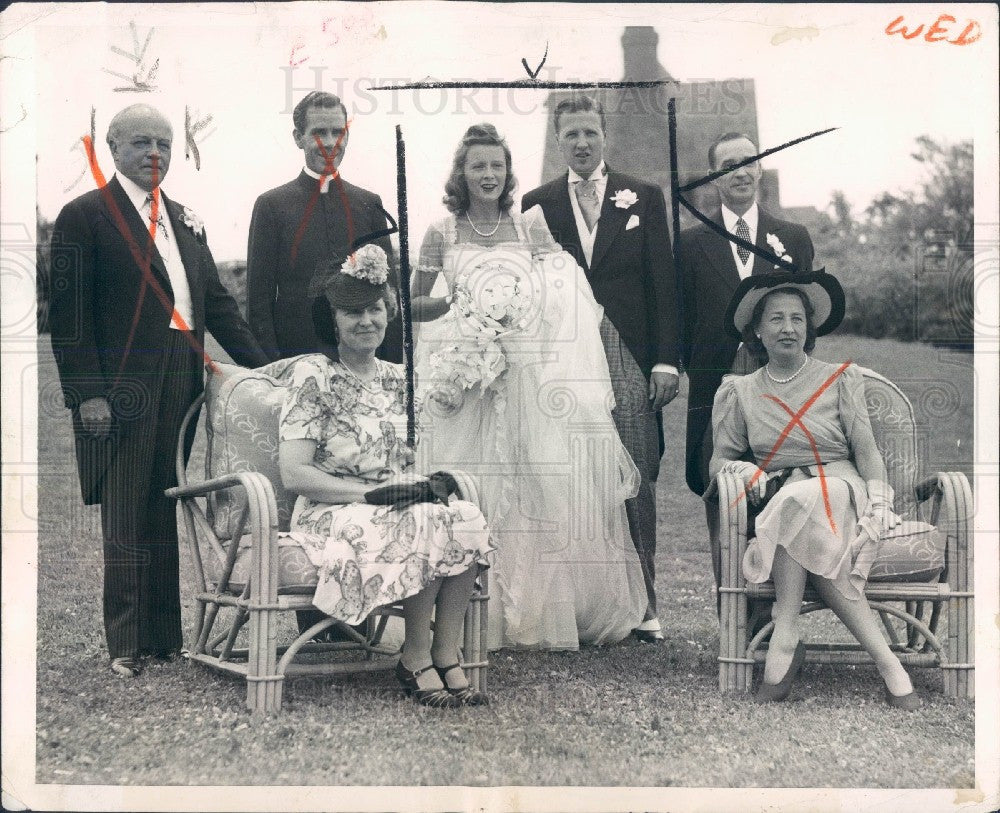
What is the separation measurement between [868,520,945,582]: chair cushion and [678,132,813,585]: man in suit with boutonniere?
894mm

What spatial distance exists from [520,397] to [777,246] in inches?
49.4

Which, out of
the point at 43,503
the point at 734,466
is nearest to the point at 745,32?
the point at 734,466

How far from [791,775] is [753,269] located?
2.11 m

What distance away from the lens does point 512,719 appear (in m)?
5.07

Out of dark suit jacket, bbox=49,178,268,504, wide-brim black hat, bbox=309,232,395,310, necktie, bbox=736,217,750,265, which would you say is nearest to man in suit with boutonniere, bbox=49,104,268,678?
dark suit jacket, bbox=49,178,268,504

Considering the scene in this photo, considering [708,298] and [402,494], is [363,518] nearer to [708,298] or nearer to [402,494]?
[402,494]

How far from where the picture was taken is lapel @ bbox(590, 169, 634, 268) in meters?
5.84

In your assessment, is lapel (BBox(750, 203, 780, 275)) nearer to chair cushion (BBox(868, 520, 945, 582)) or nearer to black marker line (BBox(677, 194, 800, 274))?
black marker line (BBox(677, 194, 800, 274))

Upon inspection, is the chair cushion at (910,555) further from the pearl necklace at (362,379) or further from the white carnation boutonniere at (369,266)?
the white carnation boutonniere at (369,266)

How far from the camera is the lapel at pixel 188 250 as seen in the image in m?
5.52

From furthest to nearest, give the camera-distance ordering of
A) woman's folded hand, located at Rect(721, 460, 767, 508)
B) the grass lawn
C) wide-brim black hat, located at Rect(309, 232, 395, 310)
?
woman's folded hand, located at Rect(721, 460, 767, 508) < wide-brim black hat, located at Rect(309, 232, 395, 310) < the grass lawn

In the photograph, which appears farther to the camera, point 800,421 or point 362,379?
point 800,421

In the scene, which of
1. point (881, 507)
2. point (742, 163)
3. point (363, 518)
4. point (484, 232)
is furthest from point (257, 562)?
point (742, 163)

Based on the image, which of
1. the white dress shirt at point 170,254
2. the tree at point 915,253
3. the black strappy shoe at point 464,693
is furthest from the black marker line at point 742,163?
the black strappy shoe at point 464,693
